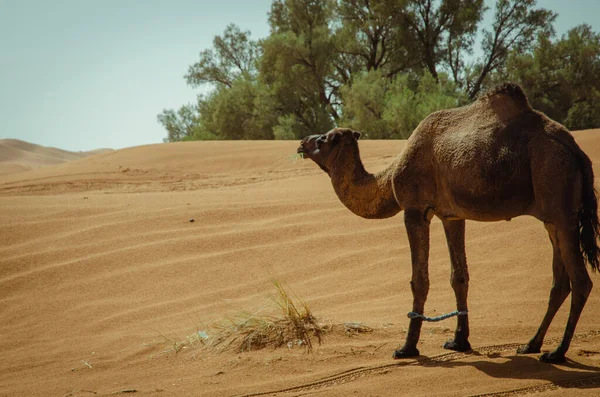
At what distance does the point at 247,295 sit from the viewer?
757cm

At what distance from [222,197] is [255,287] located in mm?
4449

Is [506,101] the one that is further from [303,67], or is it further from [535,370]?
[303,67]

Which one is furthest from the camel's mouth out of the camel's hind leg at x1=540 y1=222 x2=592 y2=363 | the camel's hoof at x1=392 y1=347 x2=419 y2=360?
the camel's hind leg at x1=540 y1=222 x2=592 y2=363

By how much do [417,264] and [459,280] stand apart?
47cm

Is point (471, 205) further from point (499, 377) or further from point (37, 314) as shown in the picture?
point (37, 314)

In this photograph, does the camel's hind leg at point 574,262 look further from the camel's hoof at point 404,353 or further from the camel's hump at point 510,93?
the camel's hoof at point 404,353

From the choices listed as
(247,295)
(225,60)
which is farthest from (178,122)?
(247,295)

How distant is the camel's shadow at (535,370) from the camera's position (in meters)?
4.18

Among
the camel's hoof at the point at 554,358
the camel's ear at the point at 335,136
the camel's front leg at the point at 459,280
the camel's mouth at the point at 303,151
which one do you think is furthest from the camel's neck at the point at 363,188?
the camel's hoof at the point at 554,358

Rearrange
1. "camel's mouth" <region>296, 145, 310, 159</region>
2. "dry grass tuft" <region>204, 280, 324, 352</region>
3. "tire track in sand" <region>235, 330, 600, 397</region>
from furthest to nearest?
1. "camel's mouth" <region>296, 145, 310, 159</region>
2. "dry grass tuft" <region>204, 280, 324, 352</region>
3. "tire track in sand" <region>235, 330, 600, 397</region>

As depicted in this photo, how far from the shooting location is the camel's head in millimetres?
5723

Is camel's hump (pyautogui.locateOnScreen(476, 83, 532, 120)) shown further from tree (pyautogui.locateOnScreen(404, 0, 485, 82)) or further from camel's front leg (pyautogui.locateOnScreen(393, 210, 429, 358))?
tree (pyautogui.locateOnScreen(404, 0, 485, 82))

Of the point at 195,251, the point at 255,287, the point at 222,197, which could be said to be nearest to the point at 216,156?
the point at 222,197

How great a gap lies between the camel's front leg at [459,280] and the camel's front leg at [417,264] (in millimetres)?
349
